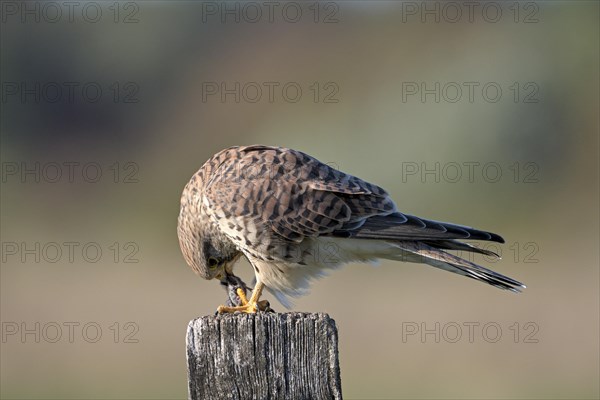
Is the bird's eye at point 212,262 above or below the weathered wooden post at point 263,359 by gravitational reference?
above

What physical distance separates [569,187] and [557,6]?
5.05m

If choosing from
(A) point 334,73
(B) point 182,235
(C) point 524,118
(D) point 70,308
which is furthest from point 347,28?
(B) point 182,235

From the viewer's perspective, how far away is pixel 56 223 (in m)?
16.4

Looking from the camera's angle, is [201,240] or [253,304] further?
[201,240]

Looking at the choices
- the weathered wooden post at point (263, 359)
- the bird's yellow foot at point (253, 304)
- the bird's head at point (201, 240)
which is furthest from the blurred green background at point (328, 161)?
→ the weathered wooden post at point (263, 359)

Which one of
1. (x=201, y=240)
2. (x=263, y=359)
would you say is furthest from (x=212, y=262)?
(x=263, y=359)

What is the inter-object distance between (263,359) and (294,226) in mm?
2239

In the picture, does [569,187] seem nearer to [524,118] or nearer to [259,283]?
[524,118]

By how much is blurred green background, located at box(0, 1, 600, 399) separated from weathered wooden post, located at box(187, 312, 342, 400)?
235 inches

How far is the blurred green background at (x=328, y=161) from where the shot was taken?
1006 centimetres

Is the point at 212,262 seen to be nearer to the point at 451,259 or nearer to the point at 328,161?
the point at 451,259

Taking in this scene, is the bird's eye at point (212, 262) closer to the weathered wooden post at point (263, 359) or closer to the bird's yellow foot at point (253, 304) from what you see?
the bird's yellow foot at point (253, 304)

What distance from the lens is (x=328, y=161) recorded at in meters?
15.0

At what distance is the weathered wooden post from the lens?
314 centimetres
